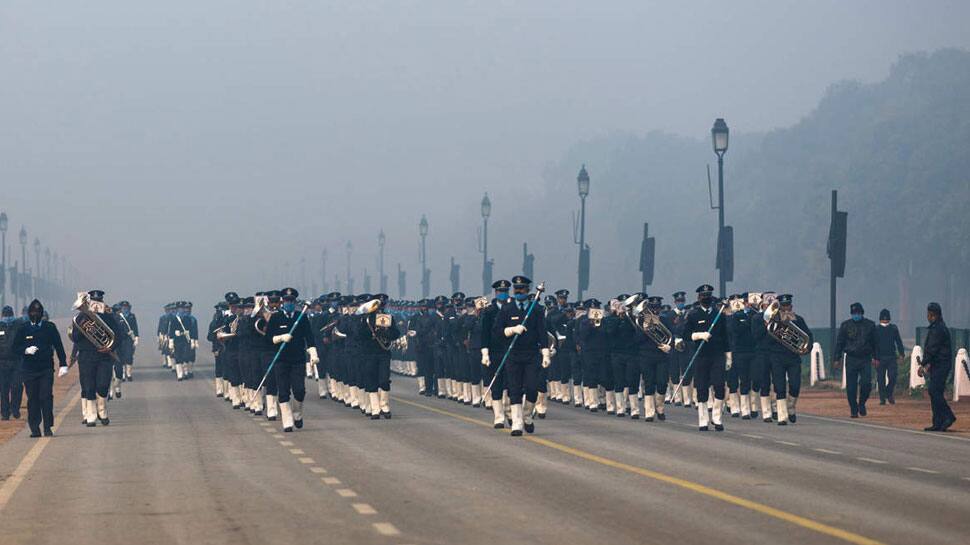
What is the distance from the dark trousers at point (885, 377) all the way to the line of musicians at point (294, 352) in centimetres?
969

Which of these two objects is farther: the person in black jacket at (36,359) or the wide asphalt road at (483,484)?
the person in black jacket at (36,359)

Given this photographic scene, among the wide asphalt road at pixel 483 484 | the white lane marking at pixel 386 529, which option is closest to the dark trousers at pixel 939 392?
the wide asphalt road at pixel 483 484

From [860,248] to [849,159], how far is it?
965 centimetres

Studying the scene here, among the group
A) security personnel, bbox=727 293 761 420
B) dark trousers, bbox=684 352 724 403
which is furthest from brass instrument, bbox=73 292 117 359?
security personnel, bbox=727 293 761 420

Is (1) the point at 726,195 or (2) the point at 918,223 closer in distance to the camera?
(2) the point at 918,223

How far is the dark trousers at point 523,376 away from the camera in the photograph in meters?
25.4

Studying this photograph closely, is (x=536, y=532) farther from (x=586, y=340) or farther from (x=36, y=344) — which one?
(x=586, y=340)

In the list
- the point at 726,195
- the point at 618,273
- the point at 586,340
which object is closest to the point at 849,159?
the point at 726,195

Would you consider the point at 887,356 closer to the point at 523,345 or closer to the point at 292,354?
the point at 523,345

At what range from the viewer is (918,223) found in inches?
3743

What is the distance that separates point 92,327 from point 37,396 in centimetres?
235

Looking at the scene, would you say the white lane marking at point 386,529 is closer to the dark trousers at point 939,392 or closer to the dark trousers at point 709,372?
the dark trousers at point 709,372

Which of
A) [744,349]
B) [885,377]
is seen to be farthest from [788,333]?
[885,377]

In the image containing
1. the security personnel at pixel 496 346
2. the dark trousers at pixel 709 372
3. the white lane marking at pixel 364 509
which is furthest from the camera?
the dark trousers at pixel 709 372
